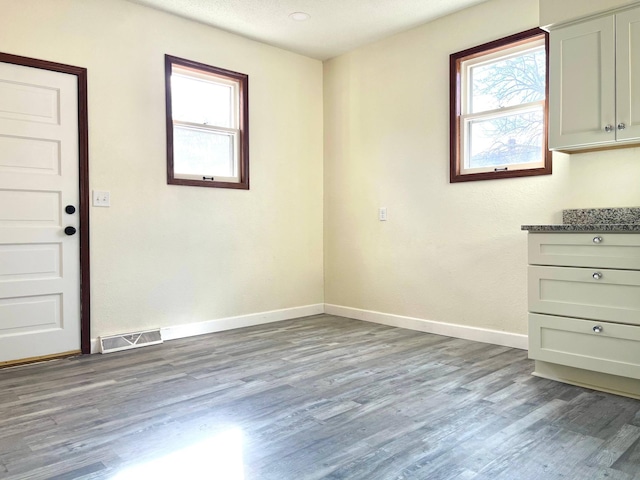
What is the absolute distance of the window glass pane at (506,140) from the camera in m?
3.46

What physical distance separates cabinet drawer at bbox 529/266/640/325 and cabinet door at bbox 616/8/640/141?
81 centimetres

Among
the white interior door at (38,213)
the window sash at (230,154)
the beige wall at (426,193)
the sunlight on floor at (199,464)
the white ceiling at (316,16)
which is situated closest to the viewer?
the sunlight on floor at (199,464)

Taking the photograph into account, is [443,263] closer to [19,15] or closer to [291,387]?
[291,387]

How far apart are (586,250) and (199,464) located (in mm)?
2174

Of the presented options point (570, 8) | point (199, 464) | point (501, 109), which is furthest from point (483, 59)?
point (199, 464)

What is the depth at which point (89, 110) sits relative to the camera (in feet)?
11.4

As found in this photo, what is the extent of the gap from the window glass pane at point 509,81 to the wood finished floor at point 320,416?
186 cm

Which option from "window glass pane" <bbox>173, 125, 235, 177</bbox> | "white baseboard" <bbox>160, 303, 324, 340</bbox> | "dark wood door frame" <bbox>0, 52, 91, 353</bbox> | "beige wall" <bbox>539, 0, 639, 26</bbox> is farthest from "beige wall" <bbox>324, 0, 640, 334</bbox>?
"dark wood door frame" <bbox>0, 52, 91, 353</bbox>

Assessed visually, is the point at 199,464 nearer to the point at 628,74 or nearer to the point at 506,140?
the point at 628,74

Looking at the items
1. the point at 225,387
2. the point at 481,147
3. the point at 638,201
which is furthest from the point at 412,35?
the point at 225,387

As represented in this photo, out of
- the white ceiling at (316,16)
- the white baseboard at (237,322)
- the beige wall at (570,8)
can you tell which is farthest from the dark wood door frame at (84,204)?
the beige wall at (570,8)

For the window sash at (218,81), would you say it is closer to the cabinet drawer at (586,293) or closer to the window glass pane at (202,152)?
the window glass pane at (202,152)

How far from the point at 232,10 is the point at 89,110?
135cm

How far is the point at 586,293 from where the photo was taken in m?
2.56
